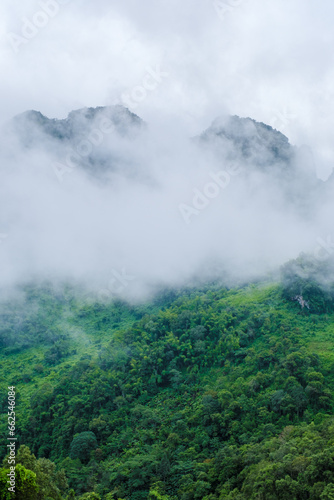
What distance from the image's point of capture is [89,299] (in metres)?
68.1

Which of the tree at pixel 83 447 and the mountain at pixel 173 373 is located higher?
the mountain at pixel 173 373

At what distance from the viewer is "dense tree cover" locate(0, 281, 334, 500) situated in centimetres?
2409

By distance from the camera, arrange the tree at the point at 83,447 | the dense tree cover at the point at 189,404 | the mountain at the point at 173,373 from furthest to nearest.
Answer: the tree at the point at 83,447 < the mountain at the point at 173,373 < the dense tree cover at the point at 189,404

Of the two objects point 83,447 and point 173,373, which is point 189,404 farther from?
point 83,447

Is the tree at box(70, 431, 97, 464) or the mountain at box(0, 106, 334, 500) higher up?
the mountain at box(0, 106, 334, 500)

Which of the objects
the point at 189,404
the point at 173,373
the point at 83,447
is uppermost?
the point at 173,373

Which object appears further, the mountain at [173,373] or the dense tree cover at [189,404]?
the mountain at [173,373]

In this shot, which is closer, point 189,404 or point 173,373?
point 189,404

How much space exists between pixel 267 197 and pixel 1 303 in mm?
66860

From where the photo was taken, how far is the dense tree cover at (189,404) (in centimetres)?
2409

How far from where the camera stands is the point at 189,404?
37.6m

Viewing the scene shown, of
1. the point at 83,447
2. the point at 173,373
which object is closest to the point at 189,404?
the point at 173,373

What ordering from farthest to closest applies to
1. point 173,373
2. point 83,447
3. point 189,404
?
point 173,373 < point 189,404 < point 83,447

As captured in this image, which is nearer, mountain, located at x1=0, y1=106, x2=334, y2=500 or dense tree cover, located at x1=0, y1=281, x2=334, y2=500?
dense tree cover, located at x1=0, y1=281, x2=334, y2=500
